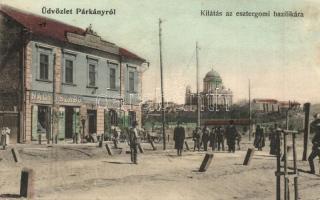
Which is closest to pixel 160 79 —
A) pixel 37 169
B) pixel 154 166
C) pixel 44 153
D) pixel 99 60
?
pixel 99 60

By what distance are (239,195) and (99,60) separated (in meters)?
16.0

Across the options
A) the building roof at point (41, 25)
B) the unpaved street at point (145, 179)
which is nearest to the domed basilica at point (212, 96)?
the building roof at point (41, 25)

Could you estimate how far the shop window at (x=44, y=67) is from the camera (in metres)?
21.6

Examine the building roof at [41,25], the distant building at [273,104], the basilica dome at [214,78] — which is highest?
the basilica dome at [214,78]

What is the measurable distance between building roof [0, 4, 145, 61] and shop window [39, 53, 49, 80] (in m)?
0.87

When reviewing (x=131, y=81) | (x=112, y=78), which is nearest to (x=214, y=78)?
(x=131, y=81)

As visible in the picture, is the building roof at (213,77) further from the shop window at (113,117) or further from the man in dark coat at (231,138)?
the man in dark coat at (231,138)

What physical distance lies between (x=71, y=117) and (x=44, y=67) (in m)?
2.87

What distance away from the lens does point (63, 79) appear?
22.7 metres

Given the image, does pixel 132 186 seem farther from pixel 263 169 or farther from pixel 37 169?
pixel 263 169

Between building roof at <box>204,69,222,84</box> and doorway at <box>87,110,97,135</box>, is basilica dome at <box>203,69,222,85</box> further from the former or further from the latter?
doorway at <box>87,110,97,135</box>

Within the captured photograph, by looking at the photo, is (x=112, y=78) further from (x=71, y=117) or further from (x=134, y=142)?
(x=134, y=142)

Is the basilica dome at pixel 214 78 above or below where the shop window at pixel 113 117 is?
above

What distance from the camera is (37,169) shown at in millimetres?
13203
